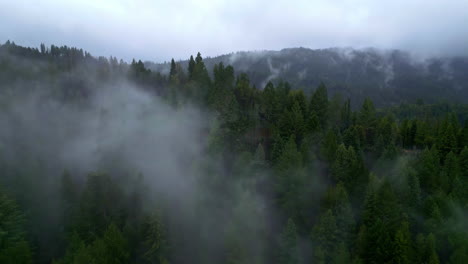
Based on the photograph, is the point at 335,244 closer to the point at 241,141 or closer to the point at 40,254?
the point at 241,141

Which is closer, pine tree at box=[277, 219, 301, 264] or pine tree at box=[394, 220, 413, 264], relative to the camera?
pine tree at box=[394, 220, 413, 264]

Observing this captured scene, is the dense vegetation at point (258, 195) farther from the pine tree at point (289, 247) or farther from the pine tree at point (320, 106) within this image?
the pine tree at point (320, 106)

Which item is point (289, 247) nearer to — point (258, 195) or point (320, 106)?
point (258, 195)

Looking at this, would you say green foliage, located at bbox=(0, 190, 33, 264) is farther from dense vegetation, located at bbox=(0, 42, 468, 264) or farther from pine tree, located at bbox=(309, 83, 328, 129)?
pine tree, located at bbox=(309, 83, 328, 129)

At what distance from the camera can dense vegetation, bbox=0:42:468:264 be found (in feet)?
130

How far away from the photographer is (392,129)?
62312 mm

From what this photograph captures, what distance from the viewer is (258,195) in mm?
50906

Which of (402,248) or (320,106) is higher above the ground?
(320,106)

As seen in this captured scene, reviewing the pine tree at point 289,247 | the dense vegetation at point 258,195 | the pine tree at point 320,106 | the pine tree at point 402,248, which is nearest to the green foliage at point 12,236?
the dense vegetation at point 258,195

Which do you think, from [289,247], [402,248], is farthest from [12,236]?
[402,248]

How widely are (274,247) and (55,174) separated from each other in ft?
150

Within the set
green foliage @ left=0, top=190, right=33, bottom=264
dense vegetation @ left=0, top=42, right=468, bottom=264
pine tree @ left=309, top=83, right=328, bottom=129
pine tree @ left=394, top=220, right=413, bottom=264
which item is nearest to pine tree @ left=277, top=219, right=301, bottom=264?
dense vegetation @ left=0, top=42, right=468, bottom=264

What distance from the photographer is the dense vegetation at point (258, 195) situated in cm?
3972

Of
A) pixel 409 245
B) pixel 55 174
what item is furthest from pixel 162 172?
pixel 409 245
